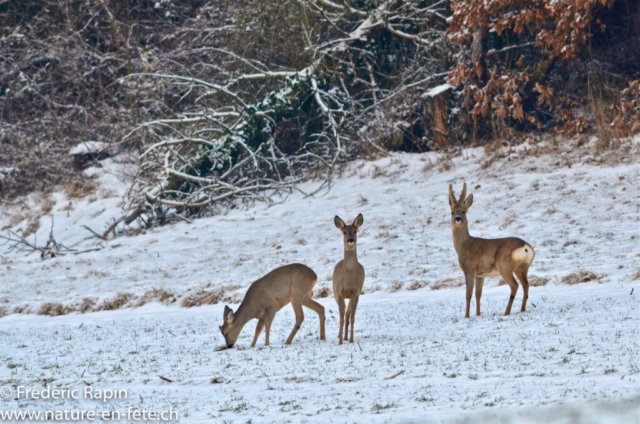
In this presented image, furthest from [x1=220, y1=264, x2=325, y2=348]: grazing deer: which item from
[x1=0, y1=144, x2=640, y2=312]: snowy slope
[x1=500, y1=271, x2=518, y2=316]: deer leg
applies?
[x1=0, y1=144, x2=640, y2=312]: snowy slope

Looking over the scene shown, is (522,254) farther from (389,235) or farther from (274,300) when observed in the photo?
(389,235)

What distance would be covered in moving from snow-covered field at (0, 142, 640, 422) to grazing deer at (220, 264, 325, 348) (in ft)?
0.83

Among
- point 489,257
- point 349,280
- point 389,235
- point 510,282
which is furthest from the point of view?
point 389,235

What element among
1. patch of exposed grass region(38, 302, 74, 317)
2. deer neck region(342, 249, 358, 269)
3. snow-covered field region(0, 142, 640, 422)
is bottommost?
patch of exposed grass region(38, 302, 74, 317)

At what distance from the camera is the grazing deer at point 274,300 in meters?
8.34

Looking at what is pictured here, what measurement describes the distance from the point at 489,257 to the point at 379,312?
2111 millimetres

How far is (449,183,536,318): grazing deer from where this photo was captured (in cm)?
807

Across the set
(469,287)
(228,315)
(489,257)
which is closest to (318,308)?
(228,315)

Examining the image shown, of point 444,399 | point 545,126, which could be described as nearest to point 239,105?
point 545,126

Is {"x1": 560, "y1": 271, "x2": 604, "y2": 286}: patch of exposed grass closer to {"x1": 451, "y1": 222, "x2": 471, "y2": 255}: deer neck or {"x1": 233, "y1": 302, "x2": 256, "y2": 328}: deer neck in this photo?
{"x1": 451, "y1": 222, "x2": 471, "y2": 255}: deer neck

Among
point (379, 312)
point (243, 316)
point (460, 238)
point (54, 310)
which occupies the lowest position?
point (54, 310)

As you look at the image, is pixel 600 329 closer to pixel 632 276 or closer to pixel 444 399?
pixel 444 399

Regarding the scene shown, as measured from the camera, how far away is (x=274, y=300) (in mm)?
8414

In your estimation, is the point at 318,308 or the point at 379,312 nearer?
the point at 318,308
